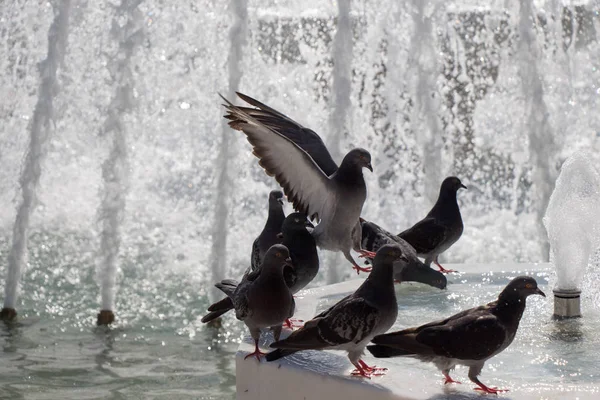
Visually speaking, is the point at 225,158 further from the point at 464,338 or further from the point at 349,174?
the point at 464,338

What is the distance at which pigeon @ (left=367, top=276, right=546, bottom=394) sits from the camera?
3.68m

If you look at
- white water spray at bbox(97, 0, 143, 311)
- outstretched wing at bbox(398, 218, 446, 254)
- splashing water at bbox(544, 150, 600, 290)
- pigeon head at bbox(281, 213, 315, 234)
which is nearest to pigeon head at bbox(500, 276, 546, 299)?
pigeon head at bbox(281, 213, 315, 234)

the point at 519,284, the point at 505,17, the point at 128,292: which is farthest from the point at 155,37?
the point at 519,284

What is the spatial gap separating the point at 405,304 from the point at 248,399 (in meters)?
1.54

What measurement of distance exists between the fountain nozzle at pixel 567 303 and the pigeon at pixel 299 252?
1364 mm

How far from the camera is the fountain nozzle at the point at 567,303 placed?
5.21 metres

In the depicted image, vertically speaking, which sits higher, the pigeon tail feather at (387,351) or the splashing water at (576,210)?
the splashing water at (576,210)

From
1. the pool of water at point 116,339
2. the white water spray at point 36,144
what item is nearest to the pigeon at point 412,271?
the pool of water at point 116,339

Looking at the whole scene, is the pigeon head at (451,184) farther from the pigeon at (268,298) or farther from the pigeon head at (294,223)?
the pigeon at (268,298)

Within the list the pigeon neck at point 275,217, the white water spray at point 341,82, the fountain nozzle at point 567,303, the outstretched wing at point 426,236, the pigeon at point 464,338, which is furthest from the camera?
the white water spray at point 341,82

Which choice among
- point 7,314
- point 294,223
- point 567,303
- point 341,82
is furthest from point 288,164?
point 341,82

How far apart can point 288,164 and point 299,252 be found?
1.53 feet

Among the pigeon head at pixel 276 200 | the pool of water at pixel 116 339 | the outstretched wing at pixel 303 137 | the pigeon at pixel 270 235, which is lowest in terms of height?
the pool of water at pixel 116 339

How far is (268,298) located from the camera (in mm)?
4262
